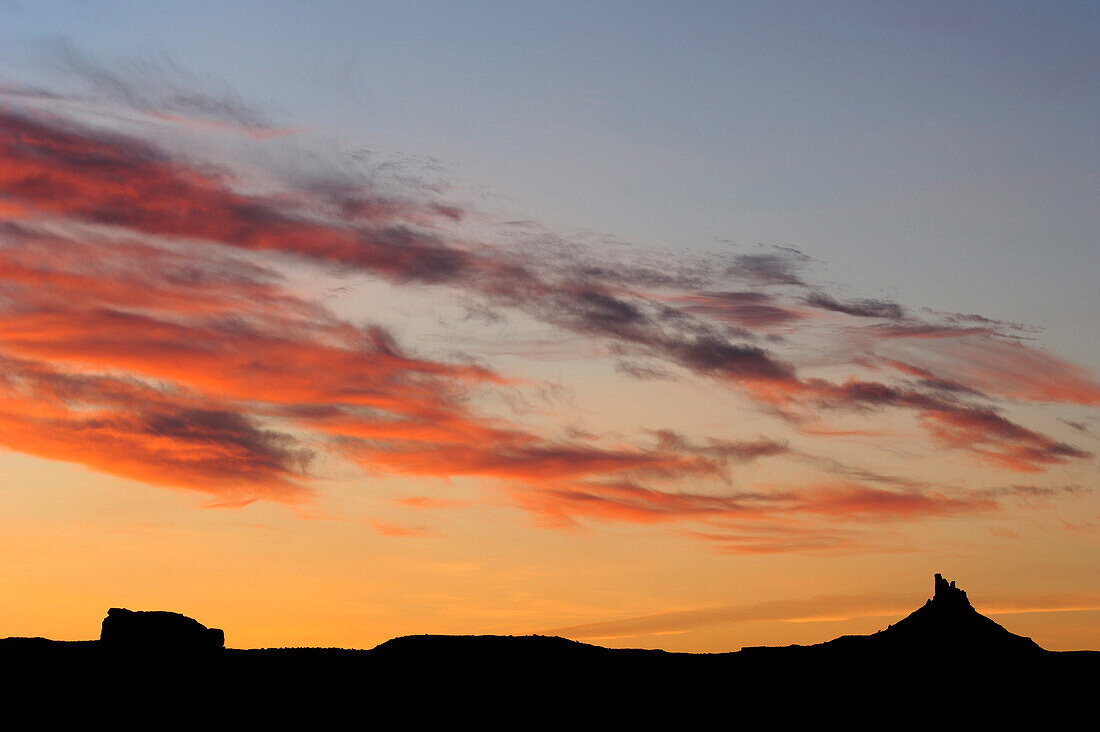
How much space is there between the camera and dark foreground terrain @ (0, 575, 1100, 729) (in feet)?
290

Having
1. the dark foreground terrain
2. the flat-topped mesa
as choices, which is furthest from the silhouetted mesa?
the flat-topped mesa

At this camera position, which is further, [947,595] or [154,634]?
[947,595]

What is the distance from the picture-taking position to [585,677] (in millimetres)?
99812

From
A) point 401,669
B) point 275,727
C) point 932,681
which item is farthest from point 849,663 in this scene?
point 275,727

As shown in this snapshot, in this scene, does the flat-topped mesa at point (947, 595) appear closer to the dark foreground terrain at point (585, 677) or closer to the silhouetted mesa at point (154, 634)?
the dark foreground terrain at point (585, 677)

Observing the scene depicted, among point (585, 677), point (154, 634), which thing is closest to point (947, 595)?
point (585, 677)

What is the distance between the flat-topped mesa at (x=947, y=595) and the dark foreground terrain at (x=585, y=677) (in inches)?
4.8

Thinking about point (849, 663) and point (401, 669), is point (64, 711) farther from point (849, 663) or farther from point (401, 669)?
point (849, 663)

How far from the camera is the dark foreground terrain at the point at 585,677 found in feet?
290

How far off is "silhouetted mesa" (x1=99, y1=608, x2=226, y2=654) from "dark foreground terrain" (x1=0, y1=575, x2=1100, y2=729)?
104 mm

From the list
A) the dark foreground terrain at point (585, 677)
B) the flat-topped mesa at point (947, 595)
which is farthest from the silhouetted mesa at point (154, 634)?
the flat-topped mesa at point (947, 595)

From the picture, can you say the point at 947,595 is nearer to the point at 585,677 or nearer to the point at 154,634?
the point at 585,677

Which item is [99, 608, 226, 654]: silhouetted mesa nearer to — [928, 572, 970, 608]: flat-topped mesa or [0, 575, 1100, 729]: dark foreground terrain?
[0, 575, 1100, 729]: dark foreground terrain

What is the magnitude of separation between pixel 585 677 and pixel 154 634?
3203cm
